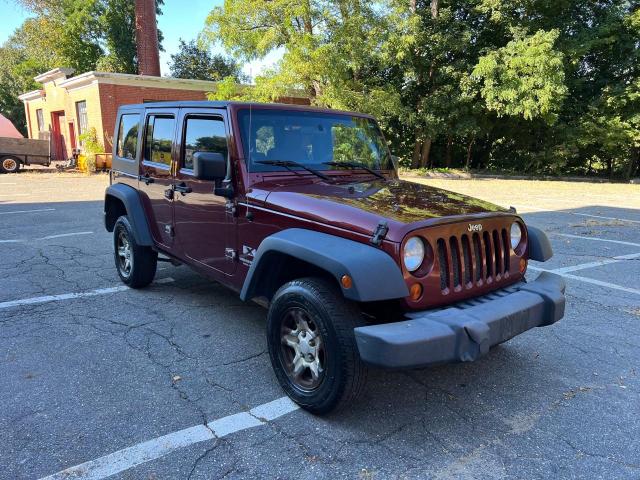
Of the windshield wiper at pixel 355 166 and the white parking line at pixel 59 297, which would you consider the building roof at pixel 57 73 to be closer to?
the white parking line at pixel 59 297

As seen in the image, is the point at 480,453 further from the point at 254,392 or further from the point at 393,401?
the point at 254,392

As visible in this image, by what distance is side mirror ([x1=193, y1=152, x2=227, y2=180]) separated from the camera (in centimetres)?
331

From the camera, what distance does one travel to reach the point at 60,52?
1344 inches

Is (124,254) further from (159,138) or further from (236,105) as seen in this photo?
(236,105)

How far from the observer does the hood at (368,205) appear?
279cm

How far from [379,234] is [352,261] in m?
0.24

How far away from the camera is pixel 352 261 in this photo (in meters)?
2.55

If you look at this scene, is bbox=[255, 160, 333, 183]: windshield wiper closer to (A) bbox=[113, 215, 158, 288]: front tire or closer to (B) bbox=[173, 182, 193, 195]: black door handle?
(B) bbox=[173, 182, 193, 195]: black door handle

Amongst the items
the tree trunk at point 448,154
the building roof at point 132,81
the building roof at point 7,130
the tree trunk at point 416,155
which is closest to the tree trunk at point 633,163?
the tree trunk at point 448,154

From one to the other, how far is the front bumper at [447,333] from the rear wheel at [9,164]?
79.4ft

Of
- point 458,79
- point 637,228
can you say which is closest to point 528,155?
point 458,79

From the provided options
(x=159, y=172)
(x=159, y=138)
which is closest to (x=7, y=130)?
(x=159, y=138)

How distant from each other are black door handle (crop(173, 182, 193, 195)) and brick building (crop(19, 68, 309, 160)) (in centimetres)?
2001

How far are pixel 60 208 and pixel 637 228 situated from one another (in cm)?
1276
